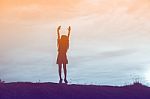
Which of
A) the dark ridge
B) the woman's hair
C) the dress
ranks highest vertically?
the woman's hair

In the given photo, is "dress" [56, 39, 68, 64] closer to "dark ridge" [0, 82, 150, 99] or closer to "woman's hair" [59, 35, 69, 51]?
"woman's hair" [59, 35, 69, 51]

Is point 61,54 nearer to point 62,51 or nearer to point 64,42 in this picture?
point 62,51

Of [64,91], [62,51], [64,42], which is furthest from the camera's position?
[62,51]

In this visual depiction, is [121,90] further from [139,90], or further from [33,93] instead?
[33,93]

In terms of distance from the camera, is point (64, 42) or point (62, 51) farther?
point (62, 51)

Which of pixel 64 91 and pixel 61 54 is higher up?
pixel 61 54

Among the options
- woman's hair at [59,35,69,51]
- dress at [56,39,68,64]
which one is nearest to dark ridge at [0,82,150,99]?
dress at [56,39,68,64]

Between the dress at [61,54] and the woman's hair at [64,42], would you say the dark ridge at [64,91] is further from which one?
the woman's hair at [64,42]

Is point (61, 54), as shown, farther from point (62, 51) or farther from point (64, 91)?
point (64, 91)

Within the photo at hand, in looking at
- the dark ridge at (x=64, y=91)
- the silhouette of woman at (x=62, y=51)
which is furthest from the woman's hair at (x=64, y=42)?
the dark ridge at (x=64, y=91)

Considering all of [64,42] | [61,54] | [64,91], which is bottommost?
[64,91]

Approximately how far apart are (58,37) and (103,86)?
3936mm

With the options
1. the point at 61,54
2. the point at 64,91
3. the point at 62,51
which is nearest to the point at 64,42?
the point at 62,51

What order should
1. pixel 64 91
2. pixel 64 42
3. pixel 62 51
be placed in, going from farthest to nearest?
pixel 62 51, pixel 64 42, pixel 64 91
